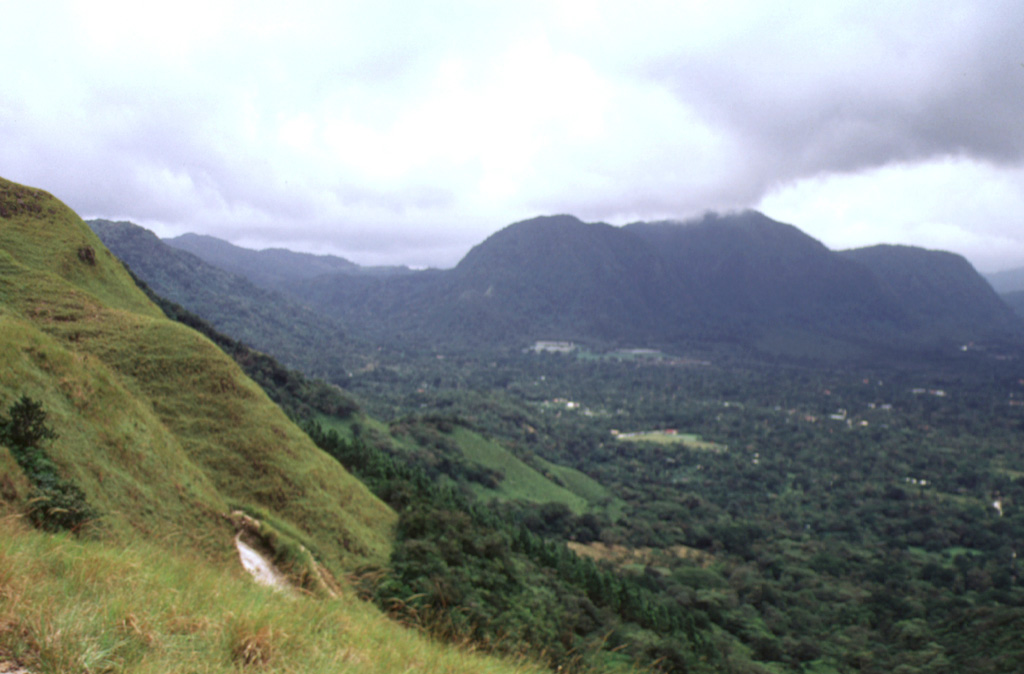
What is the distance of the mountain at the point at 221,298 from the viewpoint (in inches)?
5197

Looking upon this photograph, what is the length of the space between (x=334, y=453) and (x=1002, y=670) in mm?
40865

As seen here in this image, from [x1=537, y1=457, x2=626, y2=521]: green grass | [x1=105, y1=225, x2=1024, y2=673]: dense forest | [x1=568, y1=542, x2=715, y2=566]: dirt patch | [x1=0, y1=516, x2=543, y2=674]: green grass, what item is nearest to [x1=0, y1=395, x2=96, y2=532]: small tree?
[x1=0, y1=516, x2=543, y2=674]: green grass

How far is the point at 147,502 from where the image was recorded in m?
11.0

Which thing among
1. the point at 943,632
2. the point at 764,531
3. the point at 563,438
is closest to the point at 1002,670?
the point at 943,632

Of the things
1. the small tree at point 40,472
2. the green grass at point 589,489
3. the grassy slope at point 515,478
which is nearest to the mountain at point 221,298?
the grassy slope at point 515,478

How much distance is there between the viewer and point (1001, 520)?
77438 millimetres

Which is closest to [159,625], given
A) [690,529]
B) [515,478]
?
[515,478]

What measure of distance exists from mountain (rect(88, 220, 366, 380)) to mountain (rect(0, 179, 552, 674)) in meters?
121

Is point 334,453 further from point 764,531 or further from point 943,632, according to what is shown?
point 764,531

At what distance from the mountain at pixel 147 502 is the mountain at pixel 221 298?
12100cm

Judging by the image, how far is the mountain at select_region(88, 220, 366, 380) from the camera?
132000 millimetres

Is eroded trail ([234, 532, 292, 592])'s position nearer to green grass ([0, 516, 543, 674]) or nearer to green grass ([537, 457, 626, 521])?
green grass ([0, 516, 543, 674])

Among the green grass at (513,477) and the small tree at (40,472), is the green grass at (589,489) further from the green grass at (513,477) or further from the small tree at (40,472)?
the small tree at (40,472)

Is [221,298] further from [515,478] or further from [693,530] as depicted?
[693,530]
